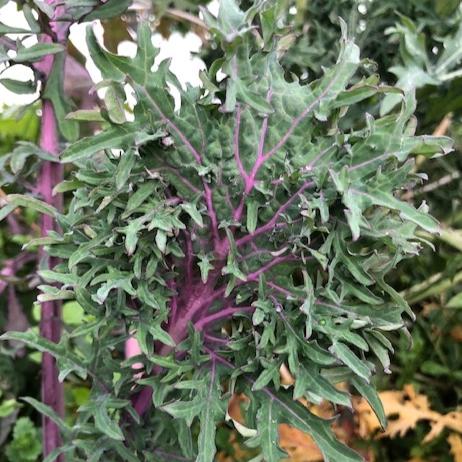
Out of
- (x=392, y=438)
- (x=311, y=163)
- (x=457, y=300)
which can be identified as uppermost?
(x=311, y=163)

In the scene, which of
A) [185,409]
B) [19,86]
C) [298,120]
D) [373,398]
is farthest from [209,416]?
[19,86]

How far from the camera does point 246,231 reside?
1.69 feet

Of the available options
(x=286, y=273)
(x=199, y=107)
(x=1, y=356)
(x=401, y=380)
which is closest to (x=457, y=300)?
(x=401, y=380)

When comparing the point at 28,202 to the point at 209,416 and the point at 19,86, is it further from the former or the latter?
the point at 209,416

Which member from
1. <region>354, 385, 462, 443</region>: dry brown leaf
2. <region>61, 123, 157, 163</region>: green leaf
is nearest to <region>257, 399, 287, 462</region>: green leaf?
<region>61, 123, 157, 163</region>: green leaf

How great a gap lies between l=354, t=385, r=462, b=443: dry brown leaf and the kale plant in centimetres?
34

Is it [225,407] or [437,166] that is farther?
[437,166]

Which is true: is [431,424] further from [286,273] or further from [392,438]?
[286,273]

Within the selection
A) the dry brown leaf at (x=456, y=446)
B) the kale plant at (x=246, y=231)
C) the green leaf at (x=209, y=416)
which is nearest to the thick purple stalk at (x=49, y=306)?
the kale plant at (x=246, y=231)

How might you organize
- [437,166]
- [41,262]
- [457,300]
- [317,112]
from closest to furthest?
[317,112]
[41,262]
[457,300]
[437,166]

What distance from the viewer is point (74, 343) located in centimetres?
→ 83

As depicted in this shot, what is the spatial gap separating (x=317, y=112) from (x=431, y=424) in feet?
1.74

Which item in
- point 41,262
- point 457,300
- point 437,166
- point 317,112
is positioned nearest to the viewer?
point 317,112

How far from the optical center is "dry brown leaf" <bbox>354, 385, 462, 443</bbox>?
812mm
